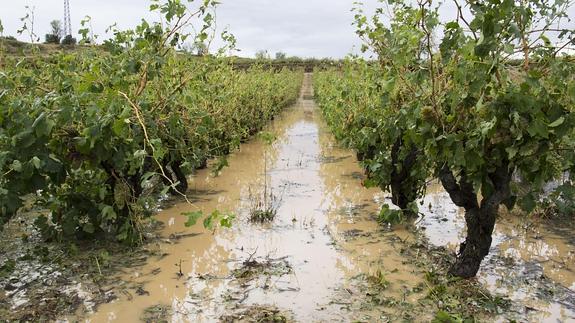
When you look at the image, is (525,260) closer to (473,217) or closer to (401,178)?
(473,217)

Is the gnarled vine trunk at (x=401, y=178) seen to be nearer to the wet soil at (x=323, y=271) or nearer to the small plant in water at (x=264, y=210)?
the wet soil at (x=323, y=271)

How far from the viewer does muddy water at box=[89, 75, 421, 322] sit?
3.84 metres

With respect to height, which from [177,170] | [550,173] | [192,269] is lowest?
[192,269]

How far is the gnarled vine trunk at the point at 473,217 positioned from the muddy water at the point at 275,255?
0.43 metres

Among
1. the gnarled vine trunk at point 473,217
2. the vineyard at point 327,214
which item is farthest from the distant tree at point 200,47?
the gnarled vine trunk at point 473,217

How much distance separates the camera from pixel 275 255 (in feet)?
15.8

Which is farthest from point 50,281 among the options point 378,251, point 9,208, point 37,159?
point 378,251

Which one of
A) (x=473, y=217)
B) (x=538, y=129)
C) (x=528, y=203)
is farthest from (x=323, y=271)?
(x=538, y=129)

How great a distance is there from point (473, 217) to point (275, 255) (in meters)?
1.85

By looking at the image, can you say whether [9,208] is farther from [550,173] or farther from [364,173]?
[364,173]

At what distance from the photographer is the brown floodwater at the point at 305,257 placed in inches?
151

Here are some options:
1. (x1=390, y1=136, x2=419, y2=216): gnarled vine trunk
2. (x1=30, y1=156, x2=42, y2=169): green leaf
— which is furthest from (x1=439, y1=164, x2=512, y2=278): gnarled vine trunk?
(x1=30, y1=156, x2=42, y2=169): green leaf

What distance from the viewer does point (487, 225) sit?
13.3 feet

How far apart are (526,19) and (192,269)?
332 centimetres
